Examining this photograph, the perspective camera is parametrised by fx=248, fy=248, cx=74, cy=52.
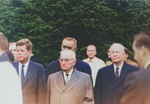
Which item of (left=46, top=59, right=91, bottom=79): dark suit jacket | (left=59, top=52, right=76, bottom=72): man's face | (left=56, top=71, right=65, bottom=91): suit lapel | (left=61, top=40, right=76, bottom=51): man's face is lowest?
(left=56, top=71, right=65, bottom=91): suit lapel

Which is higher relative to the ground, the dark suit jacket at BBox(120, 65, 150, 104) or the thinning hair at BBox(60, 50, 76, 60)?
the thinning hair at BBox(60, 50, 76, 60)

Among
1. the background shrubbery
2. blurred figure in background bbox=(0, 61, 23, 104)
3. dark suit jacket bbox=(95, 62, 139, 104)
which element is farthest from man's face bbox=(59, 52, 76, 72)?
blurred figure in background bbox=(0, 61, 23, 104)

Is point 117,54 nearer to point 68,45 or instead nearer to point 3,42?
point 68,45

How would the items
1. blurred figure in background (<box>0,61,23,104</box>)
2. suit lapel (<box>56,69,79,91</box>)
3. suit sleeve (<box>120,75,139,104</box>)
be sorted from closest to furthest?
blurred figure in background (<box>0,61,23,104</box>), suit sleeve (<box>120,75,139,104</box>), suit lapel (<box>56,69,79,91</box>)

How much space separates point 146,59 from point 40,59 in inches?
71.0

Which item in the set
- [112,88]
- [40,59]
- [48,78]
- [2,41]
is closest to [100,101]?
[112,88]

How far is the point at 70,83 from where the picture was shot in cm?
385

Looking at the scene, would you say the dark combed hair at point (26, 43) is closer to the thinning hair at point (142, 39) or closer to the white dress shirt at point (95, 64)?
the white dress shirt at point (95, 64)

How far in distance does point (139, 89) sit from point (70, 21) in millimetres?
1956

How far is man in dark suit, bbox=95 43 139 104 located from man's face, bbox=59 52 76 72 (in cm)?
56

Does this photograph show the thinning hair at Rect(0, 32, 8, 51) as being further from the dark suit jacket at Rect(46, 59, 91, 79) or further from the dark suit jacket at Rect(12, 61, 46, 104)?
the dark suit jacket at Rect(46, 59, 91, 79)

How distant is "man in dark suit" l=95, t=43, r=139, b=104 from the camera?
399cm

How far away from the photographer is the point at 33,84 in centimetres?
413

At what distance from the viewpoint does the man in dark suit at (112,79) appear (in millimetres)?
3988
